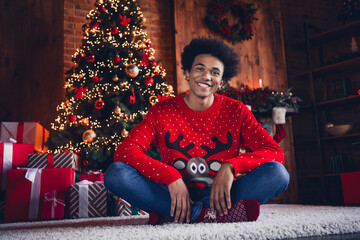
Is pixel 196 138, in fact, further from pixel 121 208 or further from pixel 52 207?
pixel 52 207

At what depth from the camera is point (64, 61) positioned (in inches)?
154

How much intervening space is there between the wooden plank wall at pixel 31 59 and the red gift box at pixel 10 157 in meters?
1.38

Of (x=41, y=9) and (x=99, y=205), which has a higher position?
(x=41, y=9)

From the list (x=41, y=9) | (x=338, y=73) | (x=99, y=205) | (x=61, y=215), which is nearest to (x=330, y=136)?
(x=338, y=73)

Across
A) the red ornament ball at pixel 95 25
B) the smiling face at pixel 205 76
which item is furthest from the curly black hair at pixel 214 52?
the red ornament ball at pixel 95 25

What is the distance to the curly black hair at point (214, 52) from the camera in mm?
1712

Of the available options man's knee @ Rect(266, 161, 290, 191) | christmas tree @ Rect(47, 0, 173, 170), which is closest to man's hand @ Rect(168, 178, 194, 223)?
man's knee @ Rect(266, 161, 290, 191)

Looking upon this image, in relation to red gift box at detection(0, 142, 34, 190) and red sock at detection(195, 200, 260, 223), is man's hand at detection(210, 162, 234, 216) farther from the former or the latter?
red gift box at detection(0, 142, 34, 190)

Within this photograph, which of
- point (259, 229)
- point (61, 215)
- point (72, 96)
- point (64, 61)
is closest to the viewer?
point (259, 229)

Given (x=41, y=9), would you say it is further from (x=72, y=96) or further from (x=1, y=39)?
(x=72, y=96)

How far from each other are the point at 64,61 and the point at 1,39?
0.84 m

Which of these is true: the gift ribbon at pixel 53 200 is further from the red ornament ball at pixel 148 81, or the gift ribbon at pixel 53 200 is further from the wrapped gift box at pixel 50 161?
the red ornament ball at pixel 148 81

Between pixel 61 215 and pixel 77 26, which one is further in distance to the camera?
pixel 77 26

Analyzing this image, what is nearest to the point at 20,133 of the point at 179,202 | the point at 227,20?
the point at 179,202
